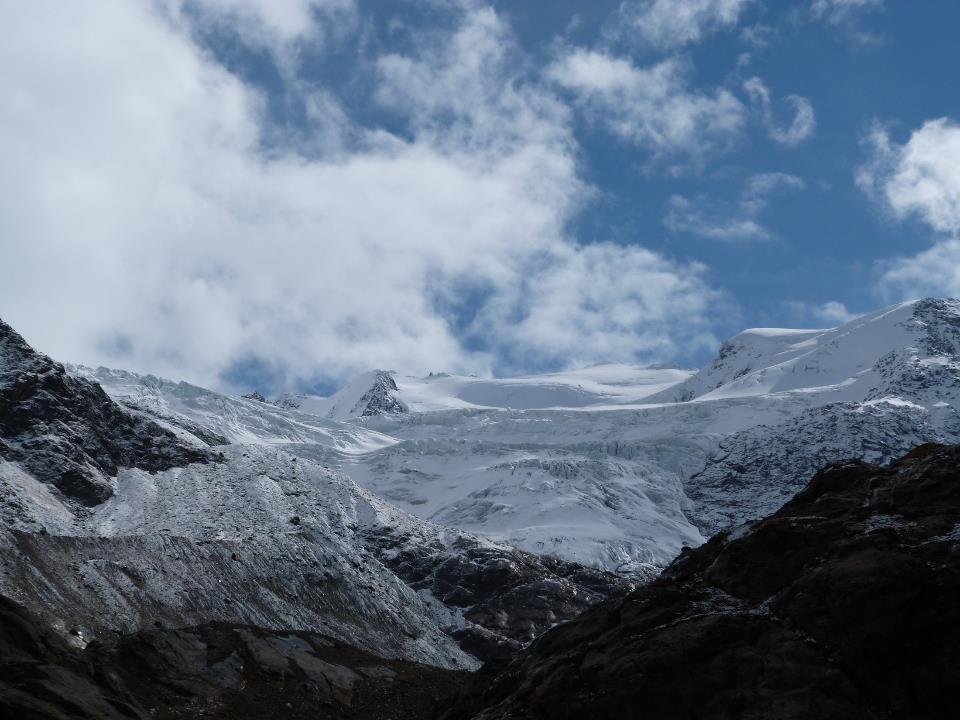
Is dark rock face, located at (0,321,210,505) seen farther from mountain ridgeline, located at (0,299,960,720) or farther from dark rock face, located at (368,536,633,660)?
dark rock face, located at (368,536,633,660)

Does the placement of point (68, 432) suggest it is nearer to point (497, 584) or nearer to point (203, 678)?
point (497, 584)

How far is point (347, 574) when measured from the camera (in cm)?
14538

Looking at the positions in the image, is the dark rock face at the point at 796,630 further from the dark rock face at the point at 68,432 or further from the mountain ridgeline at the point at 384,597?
the dark rock face at the point at 68,432

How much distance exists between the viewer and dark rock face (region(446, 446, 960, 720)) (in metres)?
28.6

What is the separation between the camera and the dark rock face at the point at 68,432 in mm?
144625

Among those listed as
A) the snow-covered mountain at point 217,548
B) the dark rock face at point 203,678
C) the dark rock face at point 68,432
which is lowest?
the dark rock face at point 203,678

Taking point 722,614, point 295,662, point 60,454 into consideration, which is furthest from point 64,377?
A: point 722,614

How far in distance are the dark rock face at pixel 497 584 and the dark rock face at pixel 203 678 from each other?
56022mm

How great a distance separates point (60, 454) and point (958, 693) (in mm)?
144017

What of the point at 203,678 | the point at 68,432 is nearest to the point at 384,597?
the point at 68,432

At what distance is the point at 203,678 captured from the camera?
6931cm

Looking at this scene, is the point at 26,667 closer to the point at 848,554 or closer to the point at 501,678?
the point at 501,678

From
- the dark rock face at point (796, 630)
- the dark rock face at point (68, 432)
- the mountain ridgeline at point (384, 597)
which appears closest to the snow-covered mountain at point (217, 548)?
the dark rock face at point (68, 432)

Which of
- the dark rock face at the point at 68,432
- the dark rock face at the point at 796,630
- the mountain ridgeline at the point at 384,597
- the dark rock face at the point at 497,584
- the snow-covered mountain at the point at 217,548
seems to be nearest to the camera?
the dark rock face at the point at 796,630
